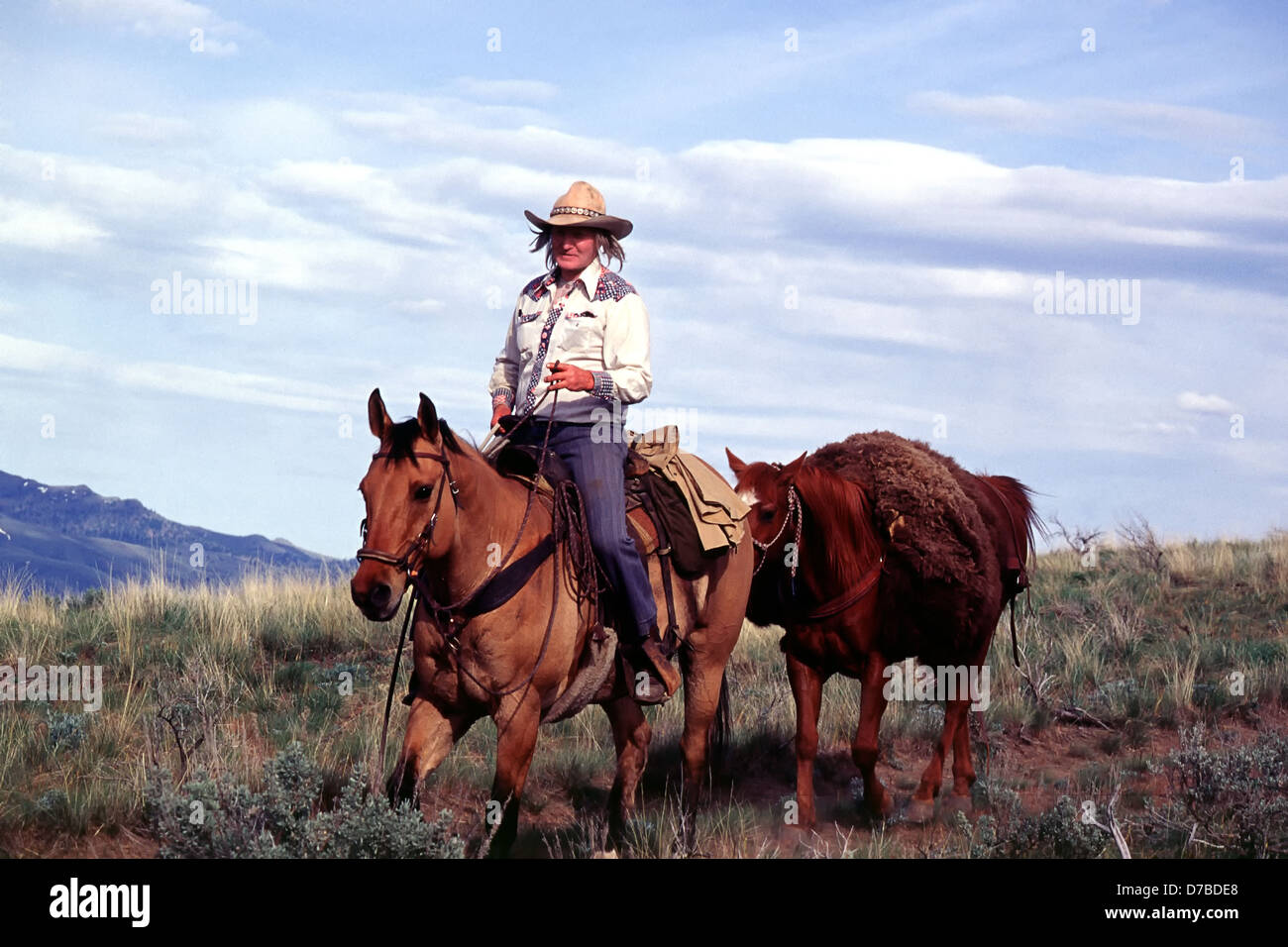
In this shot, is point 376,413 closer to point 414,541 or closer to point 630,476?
point 414,541

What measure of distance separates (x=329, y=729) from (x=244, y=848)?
420 cm

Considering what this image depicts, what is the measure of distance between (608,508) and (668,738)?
12.6 feet

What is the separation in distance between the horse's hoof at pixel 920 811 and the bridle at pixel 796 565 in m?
1.48

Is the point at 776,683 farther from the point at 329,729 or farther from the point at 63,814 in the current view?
the point at 63,814

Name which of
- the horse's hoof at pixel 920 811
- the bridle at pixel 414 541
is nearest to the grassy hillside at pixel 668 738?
the horse's hoof at pixel 920 811

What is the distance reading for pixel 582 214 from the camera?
732 centimetres

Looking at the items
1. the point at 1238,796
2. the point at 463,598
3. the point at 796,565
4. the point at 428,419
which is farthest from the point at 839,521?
the point at 428,419

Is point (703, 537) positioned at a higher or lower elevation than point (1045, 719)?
higher

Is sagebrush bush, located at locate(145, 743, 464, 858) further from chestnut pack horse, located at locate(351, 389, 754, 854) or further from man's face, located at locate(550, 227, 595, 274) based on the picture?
man's face, located at locate(550, 227, 595, 274)

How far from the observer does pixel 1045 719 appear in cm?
1168

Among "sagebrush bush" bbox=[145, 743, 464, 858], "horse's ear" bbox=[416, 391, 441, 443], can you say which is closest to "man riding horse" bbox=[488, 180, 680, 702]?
"horse's ear" bbox=[416, 391, 441, 443]

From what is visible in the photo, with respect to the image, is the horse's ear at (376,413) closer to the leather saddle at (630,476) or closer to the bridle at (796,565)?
the leather saddle at (630,476)

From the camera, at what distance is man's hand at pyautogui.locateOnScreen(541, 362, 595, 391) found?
6797 mm
